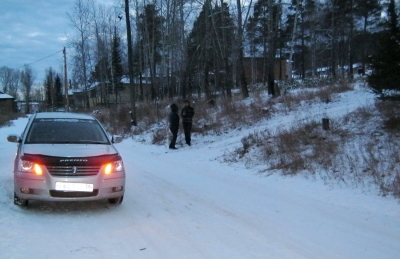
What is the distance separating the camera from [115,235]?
5316 millimetres

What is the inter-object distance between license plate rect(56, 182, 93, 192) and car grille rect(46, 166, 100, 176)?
15 centimetres

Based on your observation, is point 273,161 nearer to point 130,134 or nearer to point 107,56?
point 130,134

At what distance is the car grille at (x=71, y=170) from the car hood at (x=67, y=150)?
22cm

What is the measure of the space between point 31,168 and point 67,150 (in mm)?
638

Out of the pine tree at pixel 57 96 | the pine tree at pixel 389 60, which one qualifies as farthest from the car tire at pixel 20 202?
the pine tree at pixel 57 96

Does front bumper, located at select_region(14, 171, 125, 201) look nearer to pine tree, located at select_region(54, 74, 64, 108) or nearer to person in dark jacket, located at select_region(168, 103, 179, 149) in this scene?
person in dark jacket, located at select_region(168, 103, 179, 149)

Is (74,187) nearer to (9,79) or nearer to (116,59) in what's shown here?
(116,59)

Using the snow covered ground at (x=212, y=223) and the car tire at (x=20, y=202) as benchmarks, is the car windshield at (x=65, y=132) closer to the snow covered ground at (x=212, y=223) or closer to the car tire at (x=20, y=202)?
the car tire at (x=20, y=202)

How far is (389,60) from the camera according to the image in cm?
986

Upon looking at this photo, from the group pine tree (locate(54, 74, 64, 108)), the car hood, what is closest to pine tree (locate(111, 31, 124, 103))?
pine tree (locate(54, 74, 64, 108))

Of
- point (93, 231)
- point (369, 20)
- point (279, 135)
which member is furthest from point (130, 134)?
point (369, 20)

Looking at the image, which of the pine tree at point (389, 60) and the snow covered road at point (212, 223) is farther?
the pine tree at point (389, 60)

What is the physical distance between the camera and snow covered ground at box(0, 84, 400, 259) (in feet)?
15.8

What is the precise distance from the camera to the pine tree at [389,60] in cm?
971
